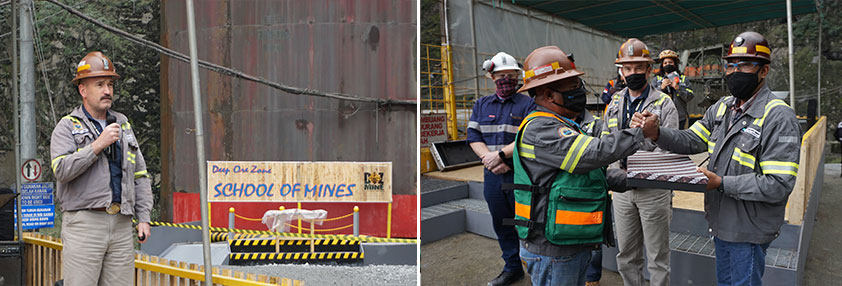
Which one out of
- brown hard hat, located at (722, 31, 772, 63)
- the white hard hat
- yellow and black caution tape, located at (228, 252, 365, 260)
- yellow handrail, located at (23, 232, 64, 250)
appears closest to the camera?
brown hard hat, located at (722, 31, 772, 63)

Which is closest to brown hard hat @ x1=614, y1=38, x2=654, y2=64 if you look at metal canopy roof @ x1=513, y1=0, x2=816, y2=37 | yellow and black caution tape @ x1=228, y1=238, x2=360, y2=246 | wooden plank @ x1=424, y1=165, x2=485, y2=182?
wooden plank @ x1=424, y1=165, x2=485, y2=182

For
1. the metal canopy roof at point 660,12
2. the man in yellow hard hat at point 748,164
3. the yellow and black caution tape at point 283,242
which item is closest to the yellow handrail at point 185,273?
the man in yellow hard hat at point 748,164

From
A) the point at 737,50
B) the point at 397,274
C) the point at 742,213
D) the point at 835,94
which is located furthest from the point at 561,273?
the point at 835,94

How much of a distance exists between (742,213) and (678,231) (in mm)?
2782

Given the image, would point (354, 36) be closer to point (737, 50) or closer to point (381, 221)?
point (381, 221)

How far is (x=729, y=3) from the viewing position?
13406 millimetres

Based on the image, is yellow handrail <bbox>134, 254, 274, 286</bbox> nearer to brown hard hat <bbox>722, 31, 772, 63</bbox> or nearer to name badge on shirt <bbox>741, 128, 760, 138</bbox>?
name badge on shirt <bbox>741, 128, 760, 138</bbox>

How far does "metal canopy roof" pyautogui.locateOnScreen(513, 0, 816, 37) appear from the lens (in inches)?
520

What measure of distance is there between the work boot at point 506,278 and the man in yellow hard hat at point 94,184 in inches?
117

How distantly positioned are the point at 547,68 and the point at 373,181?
28.9 ft

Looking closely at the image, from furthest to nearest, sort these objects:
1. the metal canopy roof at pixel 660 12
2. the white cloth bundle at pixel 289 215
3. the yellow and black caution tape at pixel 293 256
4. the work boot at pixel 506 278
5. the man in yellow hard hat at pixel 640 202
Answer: the metal canopy roof at pixel 660 12 < the white cloth bundle at pixel 289 215 < the yellow and black caution tape at pixel 293 256 < the work boot at pixel 506 278 < the man in yellow hard hat at pixel 640 202

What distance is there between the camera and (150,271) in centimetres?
451

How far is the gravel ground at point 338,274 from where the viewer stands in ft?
28.9

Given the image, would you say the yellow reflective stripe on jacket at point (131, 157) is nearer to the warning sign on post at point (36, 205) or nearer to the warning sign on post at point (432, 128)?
the warning sign on post at point (36, 205)
